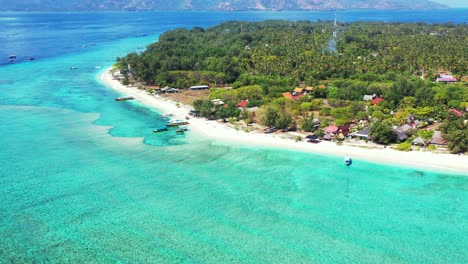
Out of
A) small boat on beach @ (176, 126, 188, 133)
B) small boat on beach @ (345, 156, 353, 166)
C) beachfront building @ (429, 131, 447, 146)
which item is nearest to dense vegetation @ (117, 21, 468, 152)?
beachfront building @ (429, 131, 447, 146)

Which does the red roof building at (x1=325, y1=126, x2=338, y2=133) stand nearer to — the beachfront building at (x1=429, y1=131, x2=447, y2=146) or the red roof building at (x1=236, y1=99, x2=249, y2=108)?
the beachfront building at (x1=429, y1=131, x2=447, y2=146)

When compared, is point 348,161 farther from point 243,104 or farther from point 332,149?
point 243,104

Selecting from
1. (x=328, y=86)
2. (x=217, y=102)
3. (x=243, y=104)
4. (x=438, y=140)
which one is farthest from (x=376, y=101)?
(x=217, y=102)

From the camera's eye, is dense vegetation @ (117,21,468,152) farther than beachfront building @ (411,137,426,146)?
Yes

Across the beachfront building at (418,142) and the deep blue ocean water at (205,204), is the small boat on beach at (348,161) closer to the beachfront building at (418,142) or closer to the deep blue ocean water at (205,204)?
the deep blue ocean water at (205,204)

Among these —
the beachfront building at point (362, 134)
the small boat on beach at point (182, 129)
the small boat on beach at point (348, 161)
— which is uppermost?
Result: the beachfront building at point (362, 134)

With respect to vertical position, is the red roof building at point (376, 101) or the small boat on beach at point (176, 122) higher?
the red roof building at point (376, 101)

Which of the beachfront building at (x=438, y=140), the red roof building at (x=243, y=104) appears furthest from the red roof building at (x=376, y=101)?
the red roof building at (x=243, y=104)
